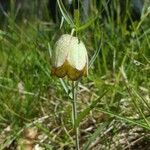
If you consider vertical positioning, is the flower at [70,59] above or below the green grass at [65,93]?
above

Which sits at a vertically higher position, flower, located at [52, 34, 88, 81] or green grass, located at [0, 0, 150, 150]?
flower, located at [52, 34, 88, 81]

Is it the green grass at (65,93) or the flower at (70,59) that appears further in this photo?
the green grass at (65,93)

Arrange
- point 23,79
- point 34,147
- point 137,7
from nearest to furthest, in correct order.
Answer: point 34,147, point 23,79, point 137,7

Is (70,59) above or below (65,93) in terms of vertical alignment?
above

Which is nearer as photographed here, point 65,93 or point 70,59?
point 70,59

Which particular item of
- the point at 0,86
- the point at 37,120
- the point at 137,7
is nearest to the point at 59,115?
the point at 37,120

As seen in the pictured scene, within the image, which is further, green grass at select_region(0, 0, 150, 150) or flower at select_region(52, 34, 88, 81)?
green grass at select_region(0, 0, 150, 150)

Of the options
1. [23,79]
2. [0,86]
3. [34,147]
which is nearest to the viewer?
[34,147]

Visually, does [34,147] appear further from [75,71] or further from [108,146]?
[75,71]
